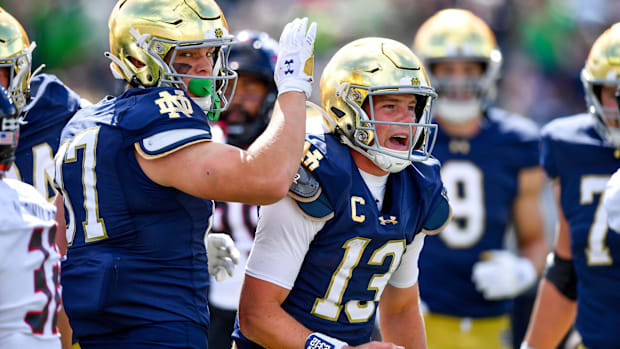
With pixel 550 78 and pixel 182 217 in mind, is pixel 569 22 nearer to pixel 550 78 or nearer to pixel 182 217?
pixel 550 78


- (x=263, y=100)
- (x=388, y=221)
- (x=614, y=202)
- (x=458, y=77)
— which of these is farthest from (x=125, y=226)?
(x=458, y=77)

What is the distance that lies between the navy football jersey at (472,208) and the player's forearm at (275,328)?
227 centimetres

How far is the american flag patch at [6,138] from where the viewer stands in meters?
2.34

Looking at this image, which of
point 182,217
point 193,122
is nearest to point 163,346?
point 182,217

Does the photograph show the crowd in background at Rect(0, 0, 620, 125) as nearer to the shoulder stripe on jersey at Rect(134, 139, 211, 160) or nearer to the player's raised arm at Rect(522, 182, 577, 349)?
the player's raised arm at Rect(522, 182, 577, 349)

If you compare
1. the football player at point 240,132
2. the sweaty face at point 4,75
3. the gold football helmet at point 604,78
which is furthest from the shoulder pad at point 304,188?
the football player at point 240,132

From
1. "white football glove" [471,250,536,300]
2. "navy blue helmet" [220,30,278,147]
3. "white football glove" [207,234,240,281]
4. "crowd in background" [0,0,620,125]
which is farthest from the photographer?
"crowd in background" [0,0,620,125]

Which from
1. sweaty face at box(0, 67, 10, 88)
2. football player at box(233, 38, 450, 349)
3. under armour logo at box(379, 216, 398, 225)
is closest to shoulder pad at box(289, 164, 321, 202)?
football player at box(233, 38, 450, 349)

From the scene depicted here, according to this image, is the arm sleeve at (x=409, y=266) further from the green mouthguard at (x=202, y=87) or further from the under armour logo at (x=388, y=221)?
the green mouthguard at (x=202, y=87)

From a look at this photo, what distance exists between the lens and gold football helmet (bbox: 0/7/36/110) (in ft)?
11.3

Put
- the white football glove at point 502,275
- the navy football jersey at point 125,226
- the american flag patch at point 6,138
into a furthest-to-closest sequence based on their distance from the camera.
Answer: the white football glove at point 502,275
the navy football jersey at point 125,226
the american flag patch at point 6,138

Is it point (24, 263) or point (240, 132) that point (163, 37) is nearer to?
point (24, 263)

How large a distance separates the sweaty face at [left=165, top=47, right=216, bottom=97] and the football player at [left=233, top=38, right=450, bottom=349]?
16.9 inches

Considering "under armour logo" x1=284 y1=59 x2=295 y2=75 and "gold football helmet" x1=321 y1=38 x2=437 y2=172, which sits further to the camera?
"gold football helmet" x1=321 y1=38 x2=437 y2=172
